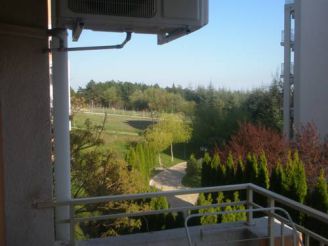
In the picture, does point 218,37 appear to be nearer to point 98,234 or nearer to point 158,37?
point 98,234

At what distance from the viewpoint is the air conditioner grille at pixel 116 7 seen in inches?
56.5

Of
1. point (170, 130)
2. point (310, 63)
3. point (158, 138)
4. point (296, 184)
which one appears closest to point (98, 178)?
point (296, 184)

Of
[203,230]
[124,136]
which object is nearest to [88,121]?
[203,230]

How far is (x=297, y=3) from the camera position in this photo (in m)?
12.9

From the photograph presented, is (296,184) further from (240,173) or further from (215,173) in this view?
(215,173)

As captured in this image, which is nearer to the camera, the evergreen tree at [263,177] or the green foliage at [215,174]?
the evergreen tree at [263,177]

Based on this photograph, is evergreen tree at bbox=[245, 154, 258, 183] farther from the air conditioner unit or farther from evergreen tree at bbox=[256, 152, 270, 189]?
the air conditioner unit

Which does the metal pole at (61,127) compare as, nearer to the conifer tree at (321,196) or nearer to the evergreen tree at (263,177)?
the conifer tree at (321,196)

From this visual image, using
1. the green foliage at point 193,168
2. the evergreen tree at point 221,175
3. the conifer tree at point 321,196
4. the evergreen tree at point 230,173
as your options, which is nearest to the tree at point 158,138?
the green foliage at point 193,168

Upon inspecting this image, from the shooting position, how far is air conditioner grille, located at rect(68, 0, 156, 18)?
1.43m

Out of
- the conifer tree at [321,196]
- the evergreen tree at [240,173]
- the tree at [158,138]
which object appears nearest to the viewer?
the conifer tree at [321,196]

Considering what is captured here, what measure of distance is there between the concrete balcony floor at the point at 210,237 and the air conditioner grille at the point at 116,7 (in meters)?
1.15

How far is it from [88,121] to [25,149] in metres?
4.99

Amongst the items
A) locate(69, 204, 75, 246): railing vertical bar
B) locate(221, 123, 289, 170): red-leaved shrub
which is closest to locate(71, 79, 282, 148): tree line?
locate(221, 123, 289, 170): red-leaved shrub
